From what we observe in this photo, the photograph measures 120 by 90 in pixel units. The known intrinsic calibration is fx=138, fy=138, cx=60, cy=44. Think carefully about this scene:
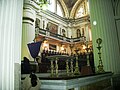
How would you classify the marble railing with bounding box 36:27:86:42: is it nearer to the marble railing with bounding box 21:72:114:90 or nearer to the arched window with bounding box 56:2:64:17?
the arched window with bounding box 56:2:64:17

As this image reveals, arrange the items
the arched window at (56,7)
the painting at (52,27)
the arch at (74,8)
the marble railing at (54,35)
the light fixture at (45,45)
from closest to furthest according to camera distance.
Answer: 1. the marble railing at (54,35)
2. the light fixture at (45,45)
3. the painting at (52,27)
4. the arched window at (56,7)
5. the arch at (74,8)

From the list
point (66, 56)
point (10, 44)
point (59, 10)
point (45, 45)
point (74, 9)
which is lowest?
point (66, 56)

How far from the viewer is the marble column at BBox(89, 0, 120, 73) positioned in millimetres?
4648

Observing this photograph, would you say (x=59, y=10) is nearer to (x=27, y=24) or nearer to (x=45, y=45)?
(x=45, y=45)

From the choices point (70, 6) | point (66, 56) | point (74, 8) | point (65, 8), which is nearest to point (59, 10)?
point (65, 8)

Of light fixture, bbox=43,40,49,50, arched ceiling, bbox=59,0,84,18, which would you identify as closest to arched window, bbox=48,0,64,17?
arched ceiling, bbox=59,0,84,18

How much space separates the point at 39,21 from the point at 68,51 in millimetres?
7393

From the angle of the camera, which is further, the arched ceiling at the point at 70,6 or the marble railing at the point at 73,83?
the arched ceiling at the point at 70,6

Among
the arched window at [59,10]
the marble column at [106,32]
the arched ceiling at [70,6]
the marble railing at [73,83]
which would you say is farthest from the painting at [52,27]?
the marble railing at [73,83]

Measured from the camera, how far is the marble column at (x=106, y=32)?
4648mm

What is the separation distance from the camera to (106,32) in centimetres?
480

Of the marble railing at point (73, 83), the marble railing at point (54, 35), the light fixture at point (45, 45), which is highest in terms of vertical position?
the marble railing at point (54, 35)

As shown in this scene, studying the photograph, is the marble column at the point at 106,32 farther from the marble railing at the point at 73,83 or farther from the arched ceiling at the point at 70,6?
the arched ceiling at the point at 70,6

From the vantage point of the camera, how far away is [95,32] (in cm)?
495
